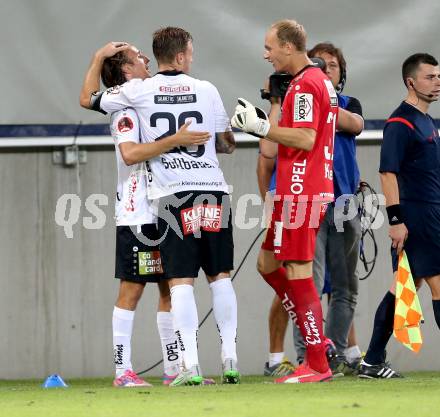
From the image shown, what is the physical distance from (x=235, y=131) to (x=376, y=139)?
970mm

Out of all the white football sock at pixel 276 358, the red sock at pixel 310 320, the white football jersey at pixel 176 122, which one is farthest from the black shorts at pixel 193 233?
the white football sock at pixel 276 358

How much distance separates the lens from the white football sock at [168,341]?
614 centimetres

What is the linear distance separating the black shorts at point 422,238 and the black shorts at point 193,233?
2.98 feet

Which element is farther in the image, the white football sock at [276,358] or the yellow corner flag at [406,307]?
the white football sock at [276,358]

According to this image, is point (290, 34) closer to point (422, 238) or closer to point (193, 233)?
point (193, 233)

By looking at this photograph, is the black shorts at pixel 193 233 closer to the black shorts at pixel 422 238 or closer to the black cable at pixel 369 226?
the black shorts at pixel 422 238

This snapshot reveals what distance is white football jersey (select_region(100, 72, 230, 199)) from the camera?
18.5ft

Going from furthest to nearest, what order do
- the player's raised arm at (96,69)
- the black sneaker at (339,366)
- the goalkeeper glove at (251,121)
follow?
the black sneaker at (339,366), the player's raised arm at (96,69), the goalkeeper glove at (251,121)

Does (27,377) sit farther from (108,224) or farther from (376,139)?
(376,139)

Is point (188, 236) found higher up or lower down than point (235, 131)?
lower down

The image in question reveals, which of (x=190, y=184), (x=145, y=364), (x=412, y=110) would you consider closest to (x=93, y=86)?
(x=190, y=184)

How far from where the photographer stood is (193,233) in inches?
220

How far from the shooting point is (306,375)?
5594 millimetres

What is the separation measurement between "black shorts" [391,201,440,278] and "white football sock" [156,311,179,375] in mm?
1207
